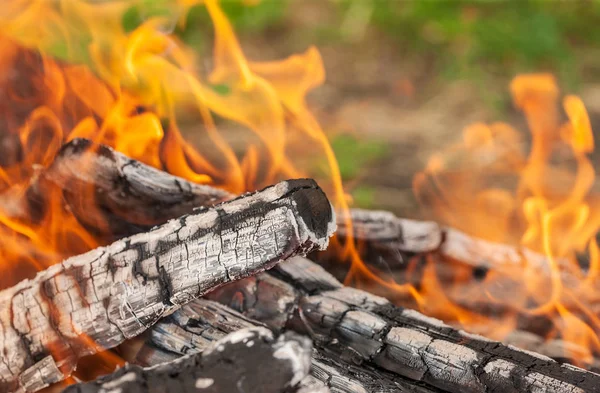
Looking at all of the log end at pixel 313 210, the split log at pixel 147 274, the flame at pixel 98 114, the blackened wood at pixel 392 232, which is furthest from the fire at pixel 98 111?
the log end at pixel 313 210

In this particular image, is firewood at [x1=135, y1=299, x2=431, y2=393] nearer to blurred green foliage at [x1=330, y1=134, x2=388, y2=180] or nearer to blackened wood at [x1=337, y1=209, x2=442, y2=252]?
blackened wood at [x1=337, y1=209, x2=442, y2=252]

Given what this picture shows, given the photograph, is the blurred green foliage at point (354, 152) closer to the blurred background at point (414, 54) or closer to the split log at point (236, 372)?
the blurred background at point (414, 54)

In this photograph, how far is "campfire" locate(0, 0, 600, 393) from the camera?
1469 millimetres

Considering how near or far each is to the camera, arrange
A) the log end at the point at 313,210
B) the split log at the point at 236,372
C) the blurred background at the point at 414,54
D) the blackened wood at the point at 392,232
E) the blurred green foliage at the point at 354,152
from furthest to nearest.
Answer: the blurred background at the point at 414,54
the blurred green foliage at the point at 354,152
the blackened wood at the point at 392,232
the log end at the point at 313,210
the split log at the point at 236,372

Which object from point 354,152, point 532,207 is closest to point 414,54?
point 354,152

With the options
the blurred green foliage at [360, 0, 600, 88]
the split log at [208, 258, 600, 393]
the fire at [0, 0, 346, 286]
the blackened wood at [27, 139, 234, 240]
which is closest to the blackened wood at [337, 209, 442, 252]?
the fire at [0, 0, 346, 286]

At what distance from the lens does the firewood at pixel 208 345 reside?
1552 mm

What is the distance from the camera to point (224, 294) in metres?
1.86

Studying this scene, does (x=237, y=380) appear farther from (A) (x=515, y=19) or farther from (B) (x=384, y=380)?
(A) (x=515, y=19)

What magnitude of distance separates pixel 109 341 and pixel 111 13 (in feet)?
12.3

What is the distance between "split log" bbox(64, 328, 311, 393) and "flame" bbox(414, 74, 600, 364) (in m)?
1.12

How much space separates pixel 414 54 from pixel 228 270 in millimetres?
3940

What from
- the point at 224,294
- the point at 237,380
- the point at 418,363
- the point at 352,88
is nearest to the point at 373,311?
the point at 418,363

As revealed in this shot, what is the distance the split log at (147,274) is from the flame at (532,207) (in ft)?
3.38
